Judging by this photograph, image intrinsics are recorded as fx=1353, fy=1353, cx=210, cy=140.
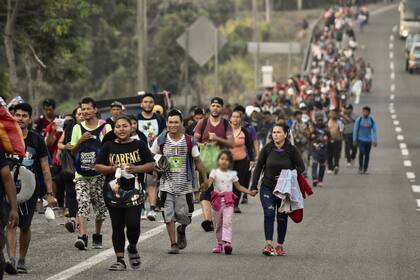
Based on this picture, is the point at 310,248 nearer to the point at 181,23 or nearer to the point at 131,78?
the point at 131,78

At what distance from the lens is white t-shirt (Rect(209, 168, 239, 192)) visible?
571 inches

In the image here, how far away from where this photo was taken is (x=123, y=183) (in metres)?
12.7

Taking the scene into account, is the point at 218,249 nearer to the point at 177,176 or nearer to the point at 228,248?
the point at 228,248

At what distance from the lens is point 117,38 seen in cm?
7606

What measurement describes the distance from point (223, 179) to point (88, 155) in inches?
58.0

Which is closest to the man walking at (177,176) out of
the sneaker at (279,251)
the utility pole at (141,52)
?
the sneaker at (279,251)

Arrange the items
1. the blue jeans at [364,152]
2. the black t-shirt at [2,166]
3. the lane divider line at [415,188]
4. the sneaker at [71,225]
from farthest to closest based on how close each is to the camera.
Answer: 1. the blue jeans at [364,152]
2. the lane divider line at [415,188]
3. the sneaker at [71,225]
4. the black t-shirt at [2,166]

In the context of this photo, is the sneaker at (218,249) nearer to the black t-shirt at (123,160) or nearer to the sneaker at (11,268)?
the black t-shirt at (123,160)

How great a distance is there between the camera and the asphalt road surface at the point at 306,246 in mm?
12609

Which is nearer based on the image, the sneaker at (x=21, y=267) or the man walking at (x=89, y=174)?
the sneaker at (x=21, y=267)

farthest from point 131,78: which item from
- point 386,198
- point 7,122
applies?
point 7,122

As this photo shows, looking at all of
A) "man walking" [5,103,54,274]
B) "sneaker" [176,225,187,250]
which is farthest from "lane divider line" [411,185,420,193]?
"man walking" [5,103,54,274]

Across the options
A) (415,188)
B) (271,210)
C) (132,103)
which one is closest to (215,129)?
(271,210)

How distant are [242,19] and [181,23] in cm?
3625
